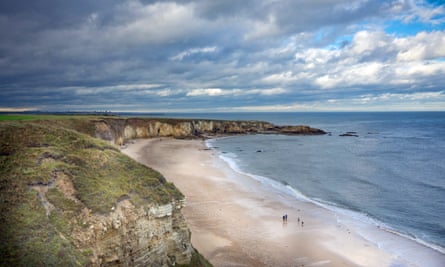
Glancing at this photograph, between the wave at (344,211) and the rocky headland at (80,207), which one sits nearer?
the rocky headland at (80,207)

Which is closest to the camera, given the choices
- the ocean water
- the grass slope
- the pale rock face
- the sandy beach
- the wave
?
the grass slope

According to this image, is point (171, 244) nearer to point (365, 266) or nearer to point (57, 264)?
point (57, 264)

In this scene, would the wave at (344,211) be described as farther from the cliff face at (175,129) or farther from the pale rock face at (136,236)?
the cliff face at (175,129)

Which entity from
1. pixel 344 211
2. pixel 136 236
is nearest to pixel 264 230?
pixel 344 211

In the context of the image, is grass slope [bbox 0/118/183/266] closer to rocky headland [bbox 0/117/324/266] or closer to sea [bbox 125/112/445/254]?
rocky headland [bbox 0/117/324/266]

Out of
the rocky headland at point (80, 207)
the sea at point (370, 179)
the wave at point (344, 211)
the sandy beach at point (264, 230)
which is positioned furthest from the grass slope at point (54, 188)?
the sea at point (370, 179)

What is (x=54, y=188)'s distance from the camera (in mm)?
13812

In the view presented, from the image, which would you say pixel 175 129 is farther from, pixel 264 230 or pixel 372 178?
pixel 264 230

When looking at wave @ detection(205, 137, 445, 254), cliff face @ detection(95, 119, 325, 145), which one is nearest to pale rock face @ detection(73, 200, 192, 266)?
wave @ detection(205, 137, 445, 254)

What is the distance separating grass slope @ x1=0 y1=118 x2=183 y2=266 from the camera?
11.7 m

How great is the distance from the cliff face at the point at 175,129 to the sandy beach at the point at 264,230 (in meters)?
27.0

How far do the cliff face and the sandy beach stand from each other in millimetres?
27035

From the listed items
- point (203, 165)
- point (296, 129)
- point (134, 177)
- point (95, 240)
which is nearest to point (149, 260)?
point (95, 240)

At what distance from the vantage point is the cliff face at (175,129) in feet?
219
